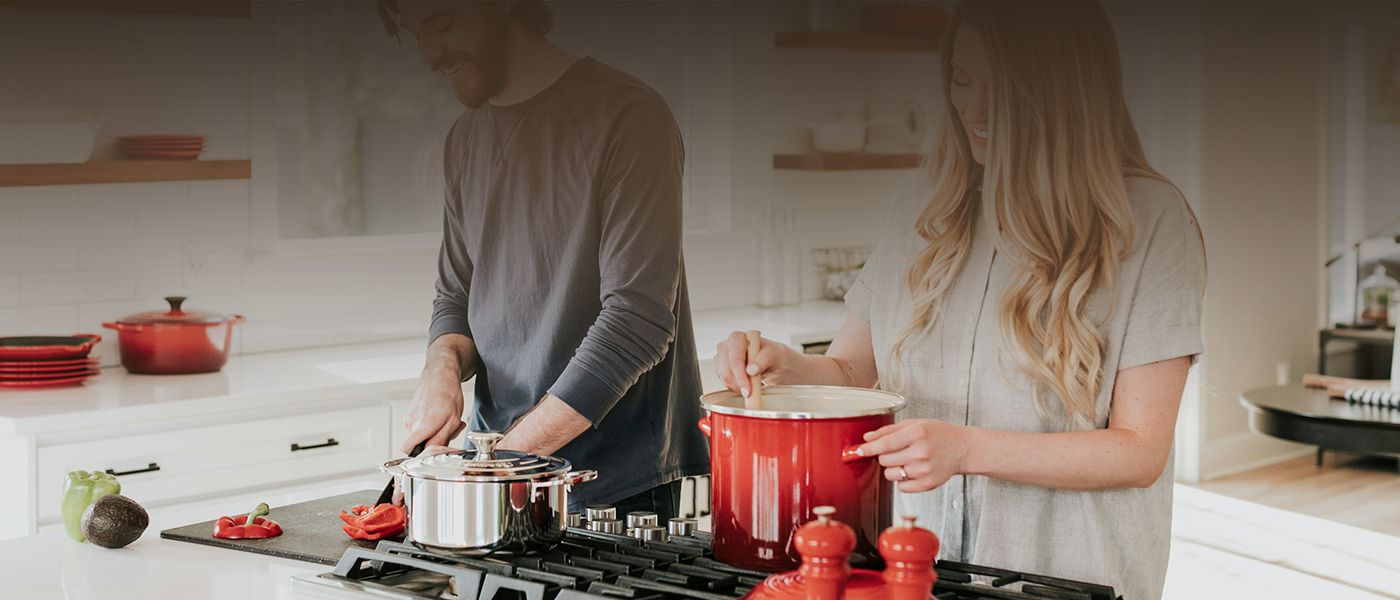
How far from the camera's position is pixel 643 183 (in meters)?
2.23

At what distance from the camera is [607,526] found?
170cm

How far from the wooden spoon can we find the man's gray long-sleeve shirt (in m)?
0.50

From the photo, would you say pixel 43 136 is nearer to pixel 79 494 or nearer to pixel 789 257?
pixel 79 494

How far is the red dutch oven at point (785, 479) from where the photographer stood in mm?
1466

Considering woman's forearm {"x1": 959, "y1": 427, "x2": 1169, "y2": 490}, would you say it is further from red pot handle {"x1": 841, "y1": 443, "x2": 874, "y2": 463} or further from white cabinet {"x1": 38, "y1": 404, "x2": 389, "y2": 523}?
white cabinet {"x1": 38, "y1": 404, "x2": 389, "y2": 523}

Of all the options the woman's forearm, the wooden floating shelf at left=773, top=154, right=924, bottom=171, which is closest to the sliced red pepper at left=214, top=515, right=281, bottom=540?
the woman's forearm

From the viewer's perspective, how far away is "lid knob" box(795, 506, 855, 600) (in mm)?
1237

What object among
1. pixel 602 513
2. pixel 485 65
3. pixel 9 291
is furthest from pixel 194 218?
pixel 602 513

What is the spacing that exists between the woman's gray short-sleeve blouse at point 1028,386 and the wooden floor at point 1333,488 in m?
4.33

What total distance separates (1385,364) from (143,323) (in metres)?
5.94

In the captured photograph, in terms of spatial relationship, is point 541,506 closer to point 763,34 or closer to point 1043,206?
point 1043,206

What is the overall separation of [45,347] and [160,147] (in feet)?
2.13

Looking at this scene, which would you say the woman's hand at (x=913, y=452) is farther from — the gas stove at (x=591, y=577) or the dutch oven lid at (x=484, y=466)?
the dutch oven lid at (x=484, y=466)

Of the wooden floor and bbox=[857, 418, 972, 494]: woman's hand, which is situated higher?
bbox=[857, 418, 972, 494]: woman's hand
